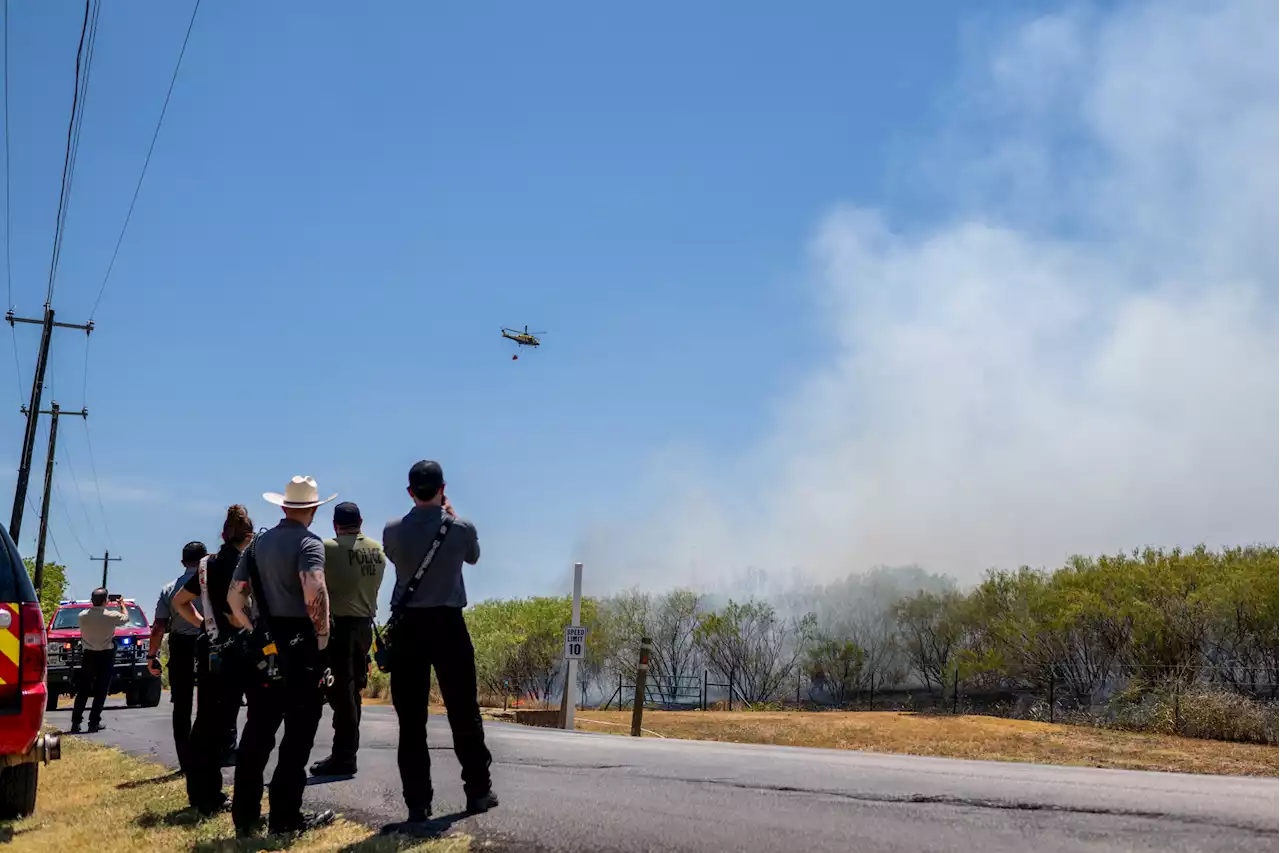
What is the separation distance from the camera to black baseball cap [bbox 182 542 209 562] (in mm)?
9398

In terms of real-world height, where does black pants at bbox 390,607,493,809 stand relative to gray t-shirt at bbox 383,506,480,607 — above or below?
below

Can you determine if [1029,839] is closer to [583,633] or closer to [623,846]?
[623,846]

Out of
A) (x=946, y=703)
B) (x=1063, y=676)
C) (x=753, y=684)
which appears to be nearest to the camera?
(x=1063, y=676)

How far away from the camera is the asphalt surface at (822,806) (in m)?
5.73


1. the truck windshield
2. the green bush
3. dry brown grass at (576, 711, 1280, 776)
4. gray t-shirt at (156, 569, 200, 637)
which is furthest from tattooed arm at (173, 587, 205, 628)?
the green bush

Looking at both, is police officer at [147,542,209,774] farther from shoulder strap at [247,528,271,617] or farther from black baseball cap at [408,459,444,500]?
black baseball cap at [408,459,444,500]

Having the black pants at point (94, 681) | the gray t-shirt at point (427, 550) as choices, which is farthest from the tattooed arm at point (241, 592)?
the black pants at point (94, 681)

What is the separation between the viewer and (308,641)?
6.73 m

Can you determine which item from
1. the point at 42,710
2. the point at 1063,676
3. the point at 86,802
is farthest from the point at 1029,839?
the point at 1063,676

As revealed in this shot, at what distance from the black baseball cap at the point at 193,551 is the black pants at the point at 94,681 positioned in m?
7.17

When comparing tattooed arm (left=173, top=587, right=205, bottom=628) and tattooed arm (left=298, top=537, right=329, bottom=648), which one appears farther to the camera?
tattooed arm (left=173, top=587, right=205, bottom=628)

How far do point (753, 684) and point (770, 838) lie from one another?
143ft

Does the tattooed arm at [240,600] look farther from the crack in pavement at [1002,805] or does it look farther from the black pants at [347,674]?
the crack in pavement at [1002,805]

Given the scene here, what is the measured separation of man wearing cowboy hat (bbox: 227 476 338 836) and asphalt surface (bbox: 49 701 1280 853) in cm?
73
